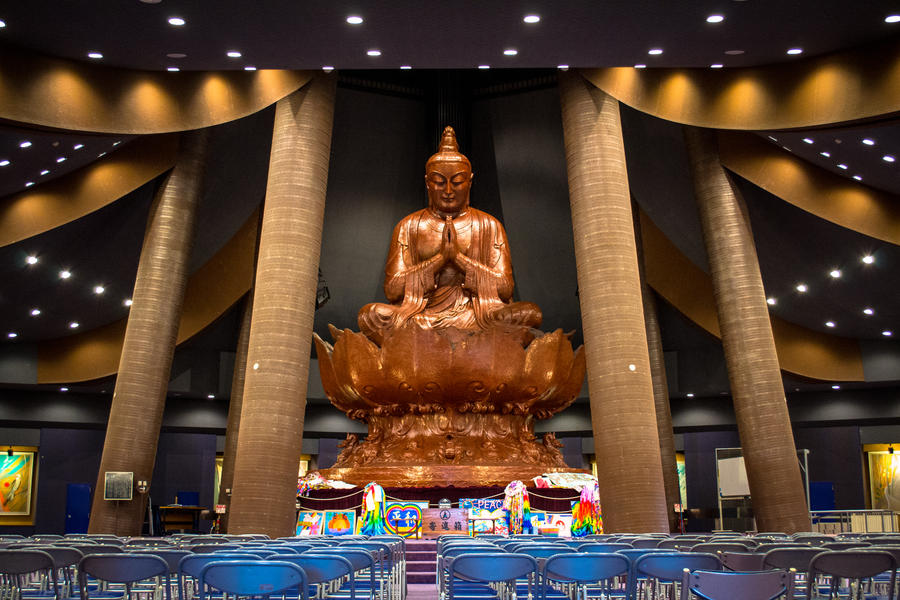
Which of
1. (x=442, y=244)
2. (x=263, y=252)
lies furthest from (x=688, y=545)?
(x=442, y=244)

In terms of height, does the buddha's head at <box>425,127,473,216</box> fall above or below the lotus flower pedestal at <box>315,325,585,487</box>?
above

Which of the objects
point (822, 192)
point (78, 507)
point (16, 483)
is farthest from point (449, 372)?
point (16, 483)

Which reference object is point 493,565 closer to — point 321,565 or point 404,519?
point 321,565

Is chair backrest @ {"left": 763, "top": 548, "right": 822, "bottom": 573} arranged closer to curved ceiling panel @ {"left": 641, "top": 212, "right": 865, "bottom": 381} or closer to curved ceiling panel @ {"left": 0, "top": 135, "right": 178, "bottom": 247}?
curved ceiling panel @ {"left": 0, "top": 135, "right": 178, "bottom": 247}

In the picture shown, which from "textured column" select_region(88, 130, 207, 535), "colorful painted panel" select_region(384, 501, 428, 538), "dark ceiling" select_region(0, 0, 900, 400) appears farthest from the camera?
"textured column" select_region(88, 130, 207, 535)

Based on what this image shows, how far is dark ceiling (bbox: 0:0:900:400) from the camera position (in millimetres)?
9234

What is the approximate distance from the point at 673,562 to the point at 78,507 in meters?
22.0

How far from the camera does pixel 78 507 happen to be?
872 inches

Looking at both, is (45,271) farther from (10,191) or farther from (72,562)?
(72,562)

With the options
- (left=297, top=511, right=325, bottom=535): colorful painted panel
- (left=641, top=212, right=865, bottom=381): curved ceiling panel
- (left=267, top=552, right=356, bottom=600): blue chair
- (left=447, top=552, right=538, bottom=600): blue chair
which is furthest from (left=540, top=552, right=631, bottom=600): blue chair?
(left=641, top=212, right=865, bottom=381): curved ceiling panel

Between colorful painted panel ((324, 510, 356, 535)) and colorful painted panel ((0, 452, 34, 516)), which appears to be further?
colorful painted panel ((0, 452, 34, 516))

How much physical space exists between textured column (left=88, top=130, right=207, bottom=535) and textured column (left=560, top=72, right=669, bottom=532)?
728cm

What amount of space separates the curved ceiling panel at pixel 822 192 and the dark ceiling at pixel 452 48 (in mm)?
414

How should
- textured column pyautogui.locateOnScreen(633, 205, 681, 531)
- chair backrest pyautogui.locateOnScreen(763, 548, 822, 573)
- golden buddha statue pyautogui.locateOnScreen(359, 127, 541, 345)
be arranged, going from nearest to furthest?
chair backrest pyautogui.locateOnScreen(763, 548, 822, 573), golden buddha statue pyautogui.locateOnScreen(359, 127, 541, 345), textured column pyautogui.locateOnScreen(633, 205, 681, 531)
